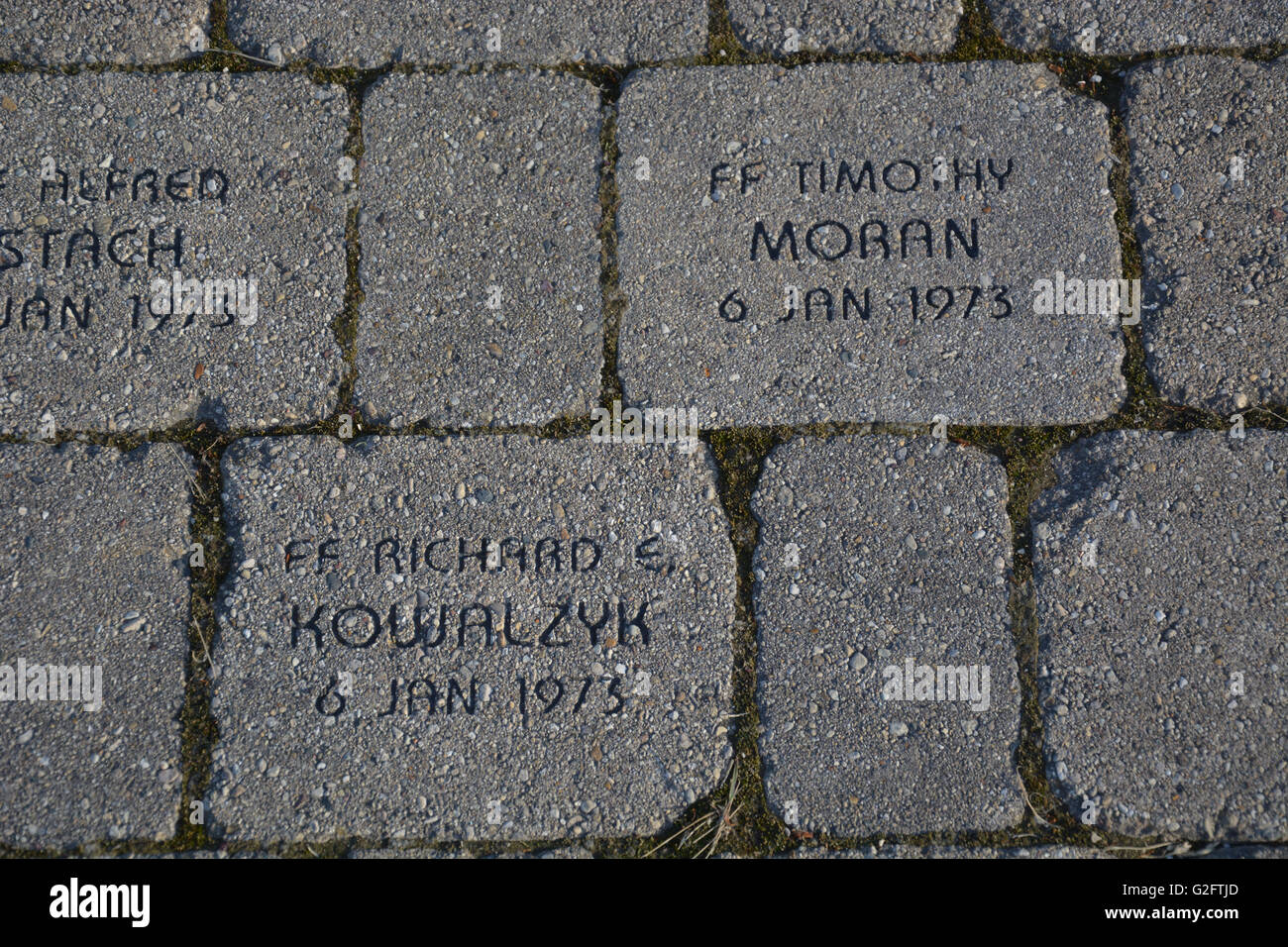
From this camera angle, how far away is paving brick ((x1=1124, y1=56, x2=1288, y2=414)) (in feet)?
7.70

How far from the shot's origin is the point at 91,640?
2.25 metres

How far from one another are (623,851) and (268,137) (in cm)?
222

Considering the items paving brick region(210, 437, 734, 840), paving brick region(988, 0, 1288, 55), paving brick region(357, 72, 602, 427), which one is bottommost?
paving brick region(210, 437, 734, 840)

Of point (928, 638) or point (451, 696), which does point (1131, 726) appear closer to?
point (928, 638)

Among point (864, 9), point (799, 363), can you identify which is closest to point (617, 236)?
point (799, 363)

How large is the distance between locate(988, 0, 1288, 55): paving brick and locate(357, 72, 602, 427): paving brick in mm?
1301

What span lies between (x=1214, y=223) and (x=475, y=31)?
Result: 2.20 metres

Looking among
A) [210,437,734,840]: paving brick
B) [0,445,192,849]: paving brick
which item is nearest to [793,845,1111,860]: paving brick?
[210,437,734,840]: paving brick

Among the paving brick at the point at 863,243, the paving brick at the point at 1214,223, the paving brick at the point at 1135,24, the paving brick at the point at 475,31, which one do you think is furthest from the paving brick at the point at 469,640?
the paving brick at the point at 1135,24

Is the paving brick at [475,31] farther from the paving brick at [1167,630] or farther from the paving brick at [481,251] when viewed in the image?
the paving brick at [1167,630]

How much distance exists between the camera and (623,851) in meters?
2.18

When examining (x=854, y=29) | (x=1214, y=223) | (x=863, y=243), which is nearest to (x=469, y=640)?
(x=863, y=243)

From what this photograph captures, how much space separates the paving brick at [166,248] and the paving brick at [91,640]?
173 millimetres

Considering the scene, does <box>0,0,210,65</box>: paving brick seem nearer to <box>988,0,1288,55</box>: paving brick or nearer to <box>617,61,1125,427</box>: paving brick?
<box>617,61,1125,427</box>: paving brick
